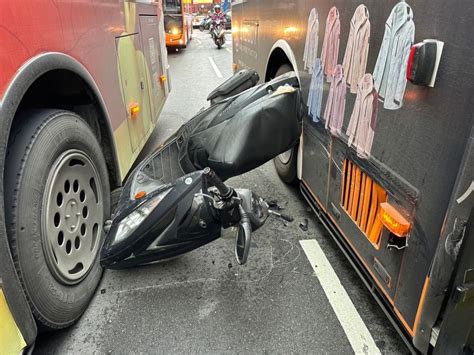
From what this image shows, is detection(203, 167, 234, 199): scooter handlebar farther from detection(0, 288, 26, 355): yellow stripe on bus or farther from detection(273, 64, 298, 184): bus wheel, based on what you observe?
detection(273, 64, 298, 184): bus wheel

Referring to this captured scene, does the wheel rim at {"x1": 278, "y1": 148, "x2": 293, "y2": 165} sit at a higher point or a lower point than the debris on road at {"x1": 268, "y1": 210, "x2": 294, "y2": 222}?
higher

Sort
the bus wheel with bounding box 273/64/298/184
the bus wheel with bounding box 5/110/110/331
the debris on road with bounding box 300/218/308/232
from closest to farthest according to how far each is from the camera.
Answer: the bus wheel with bounding box 5/110/110/331 < the debris on road with bounding box 300/218/308/232 < the bus wheel with bounding box 273/64/298/184

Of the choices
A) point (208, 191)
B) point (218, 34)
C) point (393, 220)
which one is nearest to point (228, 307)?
point (208, 191)

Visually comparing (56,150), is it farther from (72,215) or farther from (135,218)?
(135,218)

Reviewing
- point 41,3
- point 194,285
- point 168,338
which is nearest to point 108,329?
point 168,338

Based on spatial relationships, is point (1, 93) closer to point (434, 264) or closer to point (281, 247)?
point (434, 264)

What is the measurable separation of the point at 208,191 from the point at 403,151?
981mm

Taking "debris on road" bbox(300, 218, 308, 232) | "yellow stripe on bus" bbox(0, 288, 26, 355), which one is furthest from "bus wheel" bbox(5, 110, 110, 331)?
"debris on road" bbox(300, 218, 308, 232)

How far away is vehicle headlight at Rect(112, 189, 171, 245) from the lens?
2.07m

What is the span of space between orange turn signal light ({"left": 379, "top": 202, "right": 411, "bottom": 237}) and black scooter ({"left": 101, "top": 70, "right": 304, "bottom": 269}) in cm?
63

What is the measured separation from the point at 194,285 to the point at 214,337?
0.47 metres

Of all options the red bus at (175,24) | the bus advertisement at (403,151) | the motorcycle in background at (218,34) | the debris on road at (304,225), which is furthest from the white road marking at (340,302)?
the motorcycle in background at (218,34)

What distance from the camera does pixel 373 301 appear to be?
7.89 feet

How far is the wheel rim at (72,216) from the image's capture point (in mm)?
1955
